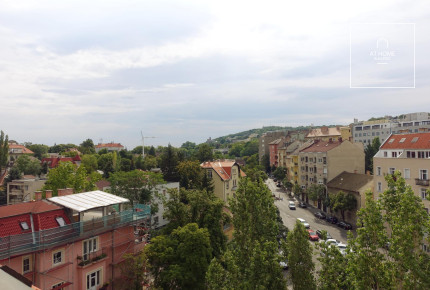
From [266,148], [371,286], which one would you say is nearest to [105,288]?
[371,286]

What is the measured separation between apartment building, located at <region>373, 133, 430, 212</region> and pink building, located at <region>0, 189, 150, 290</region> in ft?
102

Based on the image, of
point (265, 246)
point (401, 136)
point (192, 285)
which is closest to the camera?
point (265, 246)

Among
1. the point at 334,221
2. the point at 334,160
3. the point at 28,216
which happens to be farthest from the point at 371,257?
the point at 334,160

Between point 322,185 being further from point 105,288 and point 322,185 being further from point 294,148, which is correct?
point 105,288

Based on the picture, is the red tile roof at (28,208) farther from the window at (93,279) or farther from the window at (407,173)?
the window at (407,173)

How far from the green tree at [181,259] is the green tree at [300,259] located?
1086 cm

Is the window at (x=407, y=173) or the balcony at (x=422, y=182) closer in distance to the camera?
the balcony at (x=422, y=182)

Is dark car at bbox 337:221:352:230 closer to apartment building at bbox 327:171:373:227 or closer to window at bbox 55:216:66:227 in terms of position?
apartment building at bbox 327:171:373:227

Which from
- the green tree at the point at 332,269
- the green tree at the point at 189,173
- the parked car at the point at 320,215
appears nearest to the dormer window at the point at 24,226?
the green tree at the point at 332,269

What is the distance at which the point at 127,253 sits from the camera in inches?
873

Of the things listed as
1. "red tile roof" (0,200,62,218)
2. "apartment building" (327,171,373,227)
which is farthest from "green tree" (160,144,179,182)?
"red tile roof" (0,200,62,218)

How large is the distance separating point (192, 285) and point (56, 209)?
10798mm

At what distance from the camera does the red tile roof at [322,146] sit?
62.2 meters

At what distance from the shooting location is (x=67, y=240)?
1775cm
